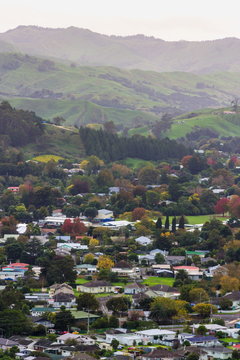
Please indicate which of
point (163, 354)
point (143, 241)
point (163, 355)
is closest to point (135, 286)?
point (163, 354)

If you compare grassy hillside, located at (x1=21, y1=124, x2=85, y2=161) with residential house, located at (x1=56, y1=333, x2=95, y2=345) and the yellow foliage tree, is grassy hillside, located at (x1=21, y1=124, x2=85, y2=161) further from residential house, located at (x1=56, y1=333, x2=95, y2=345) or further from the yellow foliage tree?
residential house, located at (x1=56, y1=333, x2=95, y2=345)

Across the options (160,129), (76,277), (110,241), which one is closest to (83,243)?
(110,241)

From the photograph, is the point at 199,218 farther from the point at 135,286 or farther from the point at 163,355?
the point at 163,355

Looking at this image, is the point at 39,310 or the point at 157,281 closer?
the point at 39,310

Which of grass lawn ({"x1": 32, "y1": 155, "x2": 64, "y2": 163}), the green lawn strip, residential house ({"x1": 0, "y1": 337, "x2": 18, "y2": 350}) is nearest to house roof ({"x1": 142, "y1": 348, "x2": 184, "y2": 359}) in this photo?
the green lawn strip

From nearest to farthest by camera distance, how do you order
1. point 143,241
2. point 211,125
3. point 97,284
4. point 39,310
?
point 39,310 < point 97,284 < point 143,241 < point 211,125

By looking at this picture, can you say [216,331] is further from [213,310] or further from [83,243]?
[83,243]

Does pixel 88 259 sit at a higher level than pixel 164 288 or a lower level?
lower
